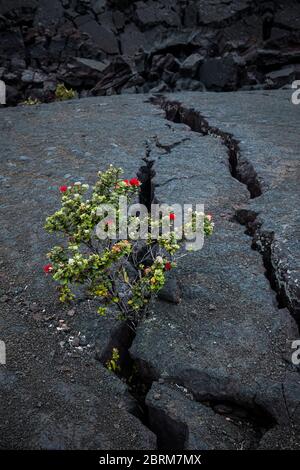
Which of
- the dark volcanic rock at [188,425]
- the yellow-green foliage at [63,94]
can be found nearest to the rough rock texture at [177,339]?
the dark volcanic rock at [188,425]

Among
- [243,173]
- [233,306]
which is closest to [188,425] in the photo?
[233,306]

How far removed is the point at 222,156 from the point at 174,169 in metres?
0.76

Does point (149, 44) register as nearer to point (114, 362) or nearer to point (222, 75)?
point (222, 75)

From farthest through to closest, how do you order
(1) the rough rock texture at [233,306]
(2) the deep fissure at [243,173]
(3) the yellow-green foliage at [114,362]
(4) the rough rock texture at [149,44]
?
(4) the rough rock texture at [149,44] < (2) the deep fissure at [243,173] < (3) the yellow-green foliage at [114,362] < (1) the rough rock texture at [233,306]

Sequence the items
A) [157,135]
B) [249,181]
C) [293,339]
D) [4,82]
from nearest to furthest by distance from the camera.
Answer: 1. [293,339]
2. [249,181]
3. [157,135]
4. [4,82]

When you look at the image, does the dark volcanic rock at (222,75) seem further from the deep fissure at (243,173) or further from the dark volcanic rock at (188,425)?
the dark volcanic rock at (188,425)

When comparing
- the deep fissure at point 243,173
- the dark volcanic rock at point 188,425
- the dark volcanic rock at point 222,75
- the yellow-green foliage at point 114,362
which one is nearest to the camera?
the dark volcanic rock at point 188,425

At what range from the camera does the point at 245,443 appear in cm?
204

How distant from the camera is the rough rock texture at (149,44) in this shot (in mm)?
10250

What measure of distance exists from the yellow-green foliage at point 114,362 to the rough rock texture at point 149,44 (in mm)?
8310

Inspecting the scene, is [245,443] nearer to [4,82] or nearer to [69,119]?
[69,119]

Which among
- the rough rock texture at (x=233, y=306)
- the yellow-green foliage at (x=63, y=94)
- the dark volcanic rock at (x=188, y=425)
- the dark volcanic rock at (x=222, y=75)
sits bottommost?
the dark volcanic rock at (x=188, y=425)

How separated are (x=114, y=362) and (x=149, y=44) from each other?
1400cm

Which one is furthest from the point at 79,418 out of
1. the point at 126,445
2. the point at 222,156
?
the point at 222,156
